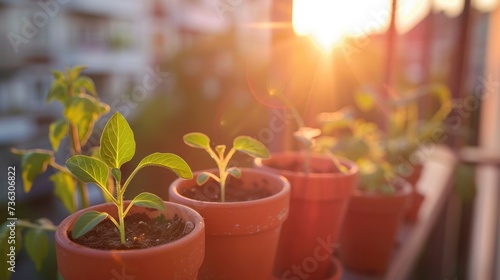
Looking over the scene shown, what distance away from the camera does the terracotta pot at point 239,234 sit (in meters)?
0.52

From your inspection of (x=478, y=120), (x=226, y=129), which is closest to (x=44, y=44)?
(x=478, y=120)

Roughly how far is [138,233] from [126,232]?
0.05ft

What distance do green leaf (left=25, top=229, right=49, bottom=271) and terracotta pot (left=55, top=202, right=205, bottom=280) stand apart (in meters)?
0.23

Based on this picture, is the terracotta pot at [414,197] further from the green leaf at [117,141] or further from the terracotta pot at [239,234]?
the green leaf at [117,141]

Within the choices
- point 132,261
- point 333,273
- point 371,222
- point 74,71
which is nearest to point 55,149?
point 74,71

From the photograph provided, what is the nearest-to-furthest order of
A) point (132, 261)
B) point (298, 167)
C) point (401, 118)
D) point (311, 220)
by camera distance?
point (132, 261)
point (311, 220)
point (298, 167)
point (401, 118)

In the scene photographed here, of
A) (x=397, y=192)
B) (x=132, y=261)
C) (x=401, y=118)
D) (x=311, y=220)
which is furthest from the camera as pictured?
(x=401, y=118)

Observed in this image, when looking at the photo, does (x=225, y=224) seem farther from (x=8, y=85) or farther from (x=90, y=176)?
(x=8, y=85)

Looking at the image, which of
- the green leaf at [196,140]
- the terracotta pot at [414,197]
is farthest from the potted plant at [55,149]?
the terracotta pot at [414,197]

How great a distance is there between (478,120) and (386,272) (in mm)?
2613

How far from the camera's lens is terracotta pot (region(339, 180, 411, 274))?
0.94m

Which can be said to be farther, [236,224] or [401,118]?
[401,118]

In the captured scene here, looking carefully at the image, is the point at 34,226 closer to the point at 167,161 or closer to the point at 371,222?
the point at 167,161

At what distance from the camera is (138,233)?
49 cm
